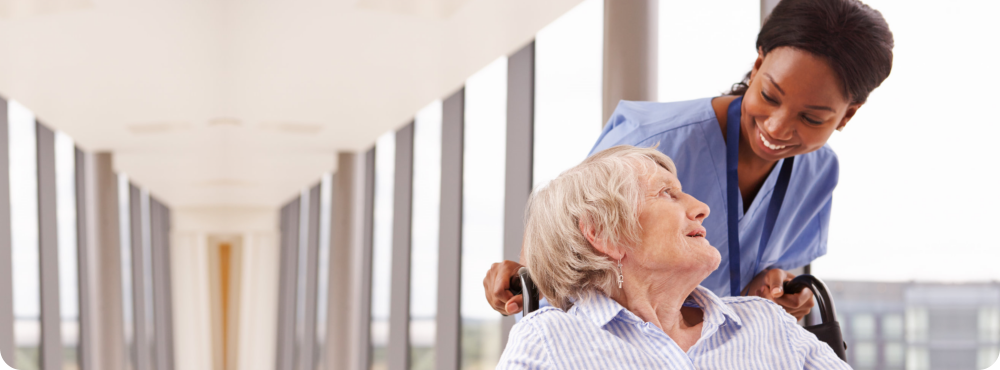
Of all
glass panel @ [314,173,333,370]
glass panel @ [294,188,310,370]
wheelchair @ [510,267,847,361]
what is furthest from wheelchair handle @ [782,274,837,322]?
glass panel @ [294,188,310,370]

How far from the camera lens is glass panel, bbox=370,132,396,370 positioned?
6438mm

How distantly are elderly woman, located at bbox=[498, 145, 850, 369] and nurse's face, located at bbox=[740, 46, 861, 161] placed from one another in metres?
0.26

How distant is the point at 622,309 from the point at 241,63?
358 centimetres

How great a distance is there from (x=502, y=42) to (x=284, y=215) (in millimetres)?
10038

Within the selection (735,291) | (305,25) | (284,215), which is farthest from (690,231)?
(284,215)

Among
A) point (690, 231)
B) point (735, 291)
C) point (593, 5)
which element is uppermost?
point (593, 5)

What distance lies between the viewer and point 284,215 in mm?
12703

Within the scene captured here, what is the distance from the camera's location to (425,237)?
528 cm

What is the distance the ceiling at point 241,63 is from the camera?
10.7 feet

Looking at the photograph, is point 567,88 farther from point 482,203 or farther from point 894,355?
point 894,355

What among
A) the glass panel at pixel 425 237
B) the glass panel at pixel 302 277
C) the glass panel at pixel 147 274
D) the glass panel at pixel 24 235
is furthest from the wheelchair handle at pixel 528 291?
the glass panel at pixel 147 274

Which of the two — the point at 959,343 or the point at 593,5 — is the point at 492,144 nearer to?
the point at 593,5

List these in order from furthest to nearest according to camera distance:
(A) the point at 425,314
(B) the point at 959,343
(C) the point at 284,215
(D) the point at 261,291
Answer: (C) the point at 284,215 < (D) the point at 261,291 < (A) the point at 425,314 < (B) the point at 959,343

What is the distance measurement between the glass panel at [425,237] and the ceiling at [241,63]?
28cm
